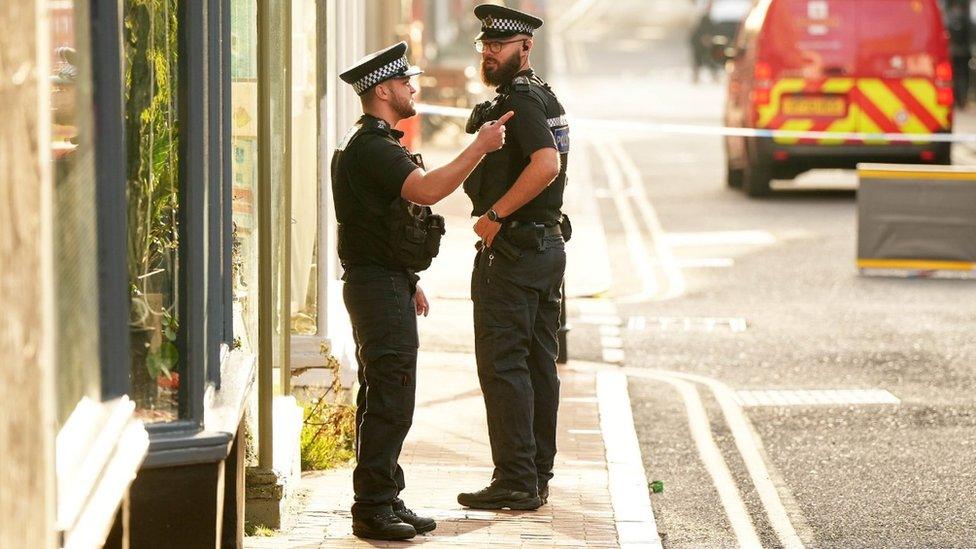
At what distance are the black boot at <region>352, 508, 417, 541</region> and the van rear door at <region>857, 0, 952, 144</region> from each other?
44.2 feet

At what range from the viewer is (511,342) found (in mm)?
7207

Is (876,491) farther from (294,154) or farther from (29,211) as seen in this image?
(29,211)

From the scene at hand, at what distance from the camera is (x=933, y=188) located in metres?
14.7

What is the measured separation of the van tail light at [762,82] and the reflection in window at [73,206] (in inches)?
614

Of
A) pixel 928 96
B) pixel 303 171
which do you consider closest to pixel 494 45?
pixel 303 171

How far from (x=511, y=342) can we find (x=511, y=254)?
34 centimetres

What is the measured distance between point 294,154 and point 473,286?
137 cm

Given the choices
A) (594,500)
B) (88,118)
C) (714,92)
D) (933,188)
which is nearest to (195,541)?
(88,118)

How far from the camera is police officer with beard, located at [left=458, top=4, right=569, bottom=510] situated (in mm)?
7125

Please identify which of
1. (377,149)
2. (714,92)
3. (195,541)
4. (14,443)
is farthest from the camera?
(714,92)

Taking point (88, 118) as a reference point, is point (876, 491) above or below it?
below

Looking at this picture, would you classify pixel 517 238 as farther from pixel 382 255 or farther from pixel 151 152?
pixel 151 152

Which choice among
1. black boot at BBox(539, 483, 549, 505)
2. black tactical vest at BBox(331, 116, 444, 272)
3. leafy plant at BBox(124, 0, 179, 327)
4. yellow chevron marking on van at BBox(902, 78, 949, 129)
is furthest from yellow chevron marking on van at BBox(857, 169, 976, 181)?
leafy plant at BBox(124, 0, 179, 327)

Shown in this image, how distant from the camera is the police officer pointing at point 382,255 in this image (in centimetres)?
650
